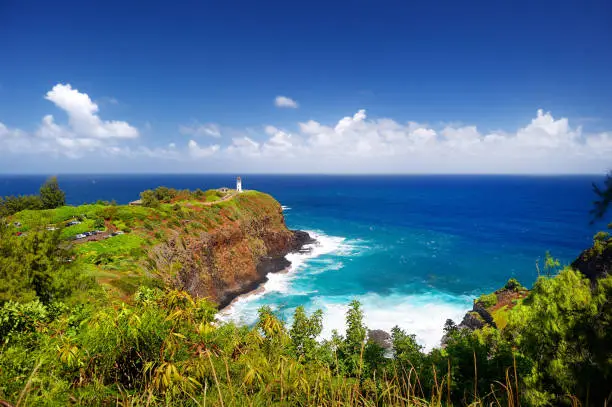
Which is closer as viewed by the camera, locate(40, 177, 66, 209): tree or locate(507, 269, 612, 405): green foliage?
locate(507, 269, 612, 405): green foliage

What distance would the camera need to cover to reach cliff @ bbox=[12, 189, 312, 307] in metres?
28.4

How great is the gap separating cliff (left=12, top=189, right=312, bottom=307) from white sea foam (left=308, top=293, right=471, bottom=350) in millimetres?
13683

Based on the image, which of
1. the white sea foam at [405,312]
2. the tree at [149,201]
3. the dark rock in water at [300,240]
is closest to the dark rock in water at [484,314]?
the white sea foam at [405,312]

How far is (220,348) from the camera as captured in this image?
7176 millimetres

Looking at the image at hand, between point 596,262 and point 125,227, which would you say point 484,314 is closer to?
point 596,262

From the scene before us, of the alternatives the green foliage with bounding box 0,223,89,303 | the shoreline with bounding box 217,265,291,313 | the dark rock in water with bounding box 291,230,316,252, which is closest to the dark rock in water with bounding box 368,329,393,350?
the shoreline with bounding box 217,265,291,313

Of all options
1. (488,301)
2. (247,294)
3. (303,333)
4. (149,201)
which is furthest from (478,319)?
(149,201)

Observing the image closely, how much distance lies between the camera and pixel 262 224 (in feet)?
202

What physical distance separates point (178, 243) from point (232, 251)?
1093cm

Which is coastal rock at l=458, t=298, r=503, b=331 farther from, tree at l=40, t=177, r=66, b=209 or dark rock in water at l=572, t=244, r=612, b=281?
tree at l=40, t=177, r=66, b=209

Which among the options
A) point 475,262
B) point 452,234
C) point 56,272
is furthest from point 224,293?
point 452,234

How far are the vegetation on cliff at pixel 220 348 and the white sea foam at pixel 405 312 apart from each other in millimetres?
5426

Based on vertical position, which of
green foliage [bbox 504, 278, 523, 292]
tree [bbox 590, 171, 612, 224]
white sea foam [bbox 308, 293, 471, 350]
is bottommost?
white sea foam [bbox 308, 293, 471, 350]

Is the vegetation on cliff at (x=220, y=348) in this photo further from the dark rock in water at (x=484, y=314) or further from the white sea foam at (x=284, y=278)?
the white sea foam at (x=284, y=278)
